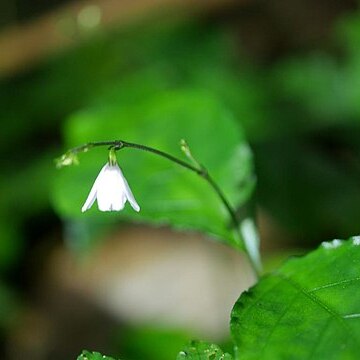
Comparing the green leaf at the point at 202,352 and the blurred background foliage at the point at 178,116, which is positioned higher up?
the blurred background foliage at the point at 178,116

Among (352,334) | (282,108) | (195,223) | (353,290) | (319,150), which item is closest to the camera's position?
(352,334)

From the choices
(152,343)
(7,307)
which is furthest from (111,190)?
(7,307)

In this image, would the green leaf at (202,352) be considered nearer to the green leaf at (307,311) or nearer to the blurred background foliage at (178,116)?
the green leaf at (307,311)

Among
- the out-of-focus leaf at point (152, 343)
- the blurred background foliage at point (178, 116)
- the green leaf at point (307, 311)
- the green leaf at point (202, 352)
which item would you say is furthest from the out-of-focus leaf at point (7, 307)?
the green leaf at point (202, 352)

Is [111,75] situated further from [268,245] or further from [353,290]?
[353,290]

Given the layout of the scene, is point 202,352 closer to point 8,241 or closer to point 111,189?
point 111,189

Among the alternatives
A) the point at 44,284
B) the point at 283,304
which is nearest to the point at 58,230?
the point at 44,284

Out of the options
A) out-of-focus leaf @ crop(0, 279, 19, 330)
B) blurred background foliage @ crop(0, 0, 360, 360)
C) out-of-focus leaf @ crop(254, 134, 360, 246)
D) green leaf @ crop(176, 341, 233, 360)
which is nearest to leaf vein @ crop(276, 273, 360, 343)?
green leaf @ crop(176, 341, 233, 360)
